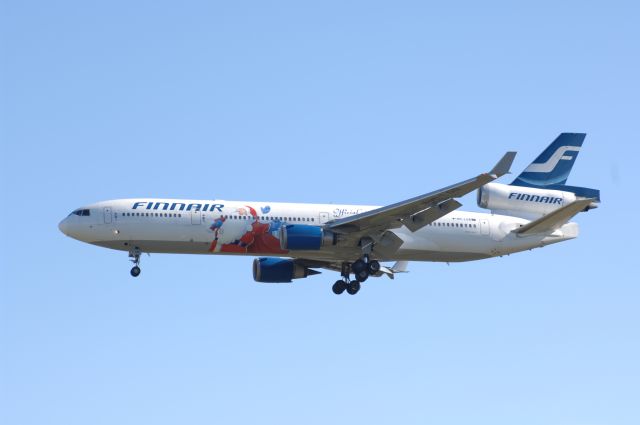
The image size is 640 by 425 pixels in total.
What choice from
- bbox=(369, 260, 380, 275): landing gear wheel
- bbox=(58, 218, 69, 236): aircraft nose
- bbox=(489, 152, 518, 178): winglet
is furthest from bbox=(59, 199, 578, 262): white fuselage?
bbox=(489, 152, 518, 178): winglet

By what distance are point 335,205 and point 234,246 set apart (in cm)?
580

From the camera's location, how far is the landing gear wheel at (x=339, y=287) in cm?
6819

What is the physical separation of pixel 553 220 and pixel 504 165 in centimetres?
1060

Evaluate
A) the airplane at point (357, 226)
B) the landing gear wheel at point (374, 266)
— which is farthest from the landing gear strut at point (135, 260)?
the landing gear wheel at point (374, 266)

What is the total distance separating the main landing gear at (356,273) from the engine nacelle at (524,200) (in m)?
6.48

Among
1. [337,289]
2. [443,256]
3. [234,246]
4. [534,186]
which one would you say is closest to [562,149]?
[534,186]

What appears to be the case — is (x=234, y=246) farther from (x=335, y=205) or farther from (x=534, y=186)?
(x=534, y=186)

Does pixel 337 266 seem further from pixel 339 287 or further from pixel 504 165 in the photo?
pixel 504 165

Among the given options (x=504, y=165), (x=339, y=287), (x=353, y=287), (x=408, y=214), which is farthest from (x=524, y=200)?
(x=504, y=165)

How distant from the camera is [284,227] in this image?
210 ft

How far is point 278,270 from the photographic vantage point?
231 ft

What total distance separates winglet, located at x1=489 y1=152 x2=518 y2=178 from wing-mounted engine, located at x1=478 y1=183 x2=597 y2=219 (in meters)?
11.1

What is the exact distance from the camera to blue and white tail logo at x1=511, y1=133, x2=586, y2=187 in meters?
69.1

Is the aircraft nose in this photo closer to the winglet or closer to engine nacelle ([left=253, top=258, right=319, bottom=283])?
engine nacelle ([left=253, top=258, right=319, bottom=283])
